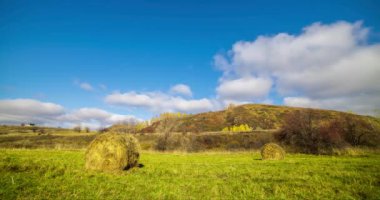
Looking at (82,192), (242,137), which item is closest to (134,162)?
(82,192)

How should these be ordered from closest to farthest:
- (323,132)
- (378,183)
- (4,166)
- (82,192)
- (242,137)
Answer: (82,192) → (378,183) → (4,166) → (323,132) → (242,137)

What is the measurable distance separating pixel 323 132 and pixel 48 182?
36.3 meters

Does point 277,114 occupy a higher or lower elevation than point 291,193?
higher

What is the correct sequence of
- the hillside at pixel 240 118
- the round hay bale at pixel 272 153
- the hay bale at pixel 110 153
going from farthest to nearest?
the hillside at pixel 240 118 → the round hay bale at pixel 272 153 → the hay bale at pixel 110 153

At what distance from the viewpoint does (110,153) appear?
1326 centimetres

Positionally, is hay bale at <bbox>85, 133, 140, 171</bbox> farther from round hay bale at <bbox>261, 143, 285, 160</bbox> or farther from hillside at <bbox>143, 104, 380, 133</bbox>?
hillside at <bbox>143, 104, 380, 133</bbox>

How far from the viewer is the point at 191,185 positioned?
9.26 meters

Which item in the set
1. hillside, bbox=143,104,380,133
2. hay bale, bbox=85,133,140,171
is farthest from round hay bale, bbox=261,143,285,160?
hillside, bbox=143,104,380,133

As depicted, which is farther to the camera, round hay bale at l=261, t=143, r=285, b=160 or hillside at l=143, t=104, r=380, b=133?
hillside at l=143, t=104, r=380, b=133

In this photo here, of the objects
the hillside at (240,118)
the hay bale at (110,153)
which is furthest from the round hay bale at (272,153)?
the hillside at (240,118)

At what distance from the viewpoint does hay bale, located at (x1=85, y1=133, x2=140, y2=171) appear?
13094 millimetres

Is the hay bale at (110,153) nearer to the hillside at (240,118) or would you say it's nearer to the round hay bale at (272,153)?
the round hay bale at (272,153)

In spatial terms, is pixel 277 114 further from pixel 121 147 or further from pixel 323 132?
A: pixel 121 147

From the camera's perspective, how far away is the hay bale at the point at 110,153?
1309cm
